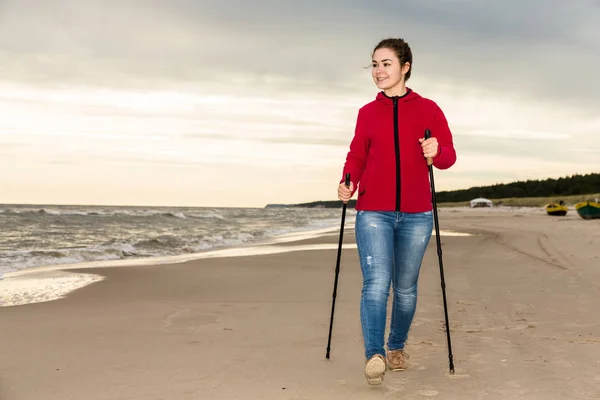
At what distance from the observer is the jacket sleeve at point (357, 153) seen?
4.09 m

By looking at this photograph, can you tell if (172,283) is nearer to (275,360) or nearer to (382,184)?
(275,360)

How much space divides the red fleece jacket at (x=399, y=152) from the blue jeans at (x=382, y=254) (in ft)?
0.30

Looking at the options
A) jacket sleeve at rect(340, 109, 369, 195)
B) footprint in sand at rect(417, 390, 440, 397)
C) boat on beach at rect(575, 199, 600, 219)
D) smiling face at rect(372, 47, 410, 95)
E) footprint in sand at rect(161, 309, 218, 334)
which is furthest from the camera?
boat on beach at rect(575, 199, 600, 219)

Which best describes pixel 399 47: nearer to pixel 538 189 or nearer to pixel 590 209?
pixel 590 209

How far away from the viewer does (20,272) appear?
37.8 feet

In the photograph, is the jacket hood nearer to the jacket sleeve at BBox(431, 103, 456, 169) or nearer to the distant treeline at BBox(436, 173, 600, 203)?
the jacket sleeve at BBox(431, 103, 456, 169)

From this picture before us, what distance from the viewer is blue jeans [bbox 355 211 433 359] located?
3896mm

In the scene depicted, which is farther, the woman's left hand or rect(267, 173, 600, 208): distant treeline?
rect(267, 173, 600, 208): distant treeline

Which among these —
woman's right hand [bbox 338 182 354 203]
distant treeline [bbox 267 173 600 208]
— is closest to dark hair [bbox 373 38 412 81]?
woman's right hand [bbox 338 182 354 203]

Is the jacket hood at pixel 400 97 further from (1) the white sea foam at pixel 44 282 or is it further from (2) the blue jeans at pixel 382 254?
(1) the white sea foam at pixel 44 282

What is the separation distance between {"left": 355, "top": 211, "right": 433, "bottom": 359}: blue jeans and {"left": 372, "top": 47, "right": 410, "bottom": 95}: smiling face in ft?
3.07

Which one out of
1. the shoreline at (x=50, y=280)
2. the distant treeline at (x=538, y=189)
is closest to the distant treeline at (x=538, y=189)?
the distant treeline at (x=538, y=189)

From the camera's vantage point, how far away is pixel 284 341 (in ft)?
17.1

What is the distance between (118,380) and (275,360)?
1.24m
